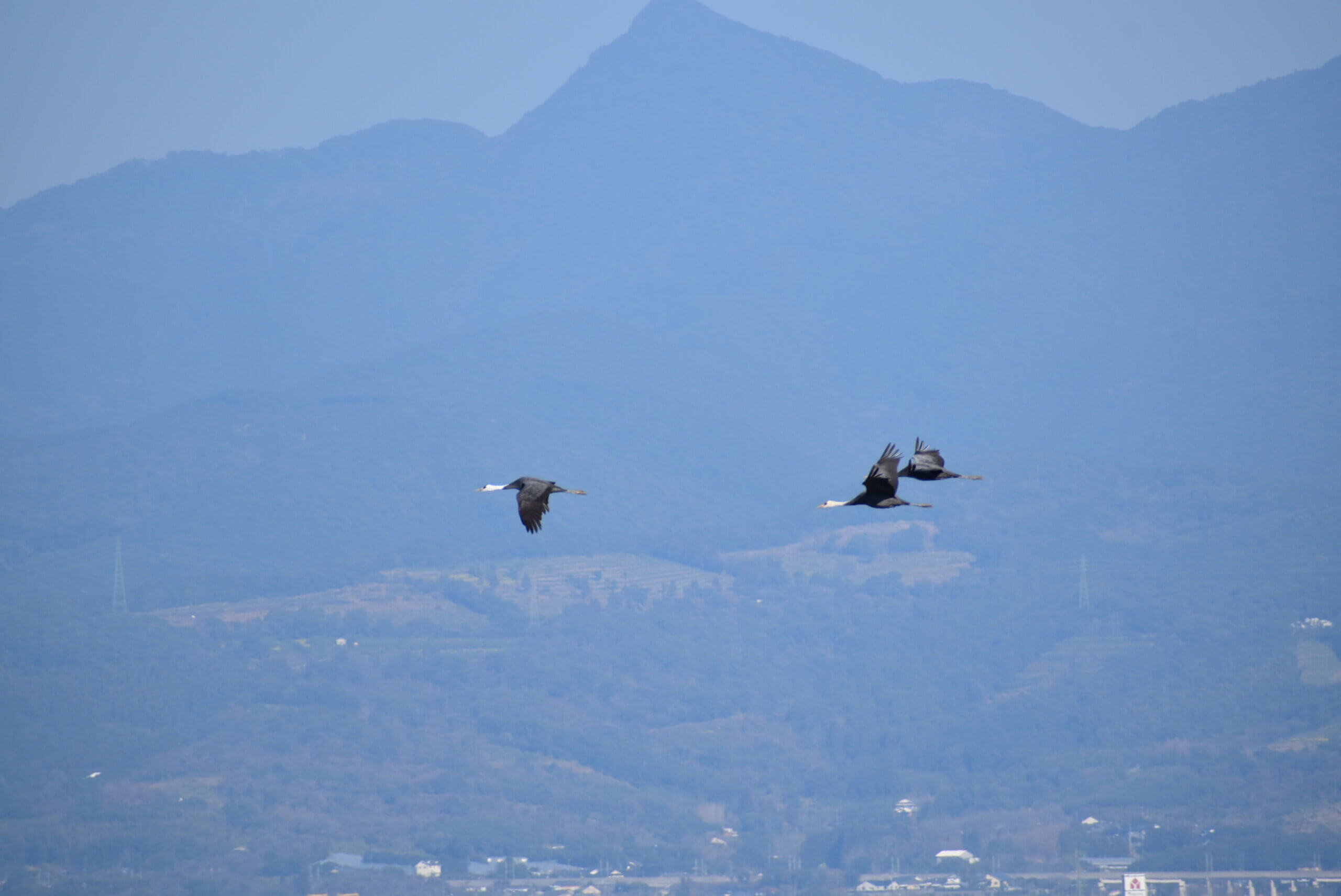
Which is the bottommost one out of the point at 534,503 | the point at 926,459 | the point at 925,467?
the point at 534,503

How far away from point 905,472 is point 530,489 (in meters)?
8.28

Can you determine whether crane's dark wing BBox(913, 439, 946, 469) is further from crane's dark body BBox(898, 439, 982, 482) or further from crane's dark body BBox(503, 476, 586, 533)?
crane's dark body BBox(503, 476, 586, 533)

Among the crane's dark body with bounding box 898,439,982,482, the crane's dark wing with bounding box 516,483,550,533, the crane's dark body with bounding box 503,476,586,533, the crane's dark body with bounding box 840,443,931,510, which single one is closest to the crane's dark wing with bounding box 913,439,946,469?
the crane's dark body with bounding box 898,439,982,482

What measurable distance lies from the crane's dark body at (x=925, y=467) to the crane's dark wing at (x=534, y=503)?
772 centimetres

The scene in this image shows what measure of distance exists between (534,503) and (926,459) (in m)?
9.42

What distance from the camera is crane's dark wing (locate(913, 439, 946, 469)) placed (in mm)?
44375

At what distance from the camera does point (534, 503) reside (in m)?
41.9

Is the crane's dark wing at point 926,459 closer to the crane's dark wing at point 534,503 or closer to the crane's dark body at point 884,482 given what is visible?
the crane's dark body at point 884,482

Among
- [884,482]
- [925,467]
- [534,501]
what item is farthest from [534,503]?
[925,467]

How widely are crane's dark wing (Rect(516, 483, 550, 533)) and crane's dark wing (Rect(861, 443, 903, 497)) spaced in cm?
691

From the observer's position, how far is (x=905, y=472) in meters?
43.3

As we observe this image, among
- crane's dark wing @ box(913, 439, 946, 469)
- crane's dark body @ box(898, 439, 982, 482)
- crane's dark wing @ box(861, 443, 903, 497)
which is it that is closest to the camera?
crane's dark wing @ box(861, 443, 903, 497)

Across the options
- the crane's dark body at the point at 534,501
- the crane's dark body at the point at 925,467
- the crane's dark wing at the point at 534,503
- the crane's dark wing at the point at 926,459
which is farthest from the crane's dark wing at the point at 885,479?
the crane's dark wing at the point at 534,503

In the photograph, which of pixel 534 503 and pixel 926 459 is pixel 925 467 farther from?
pixel 534 503
